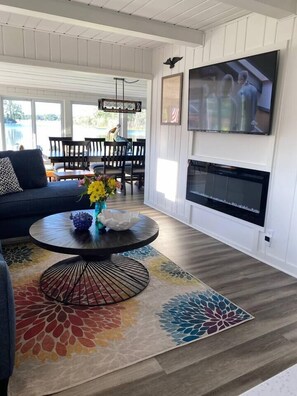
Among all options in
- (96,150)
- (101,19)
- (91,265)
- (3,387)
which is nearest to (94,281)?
(91,265)

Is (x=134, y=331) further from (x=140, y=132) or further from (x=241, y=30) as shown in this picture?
(x=140, y=132)

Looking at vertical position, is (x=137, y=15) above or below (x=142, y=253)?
above

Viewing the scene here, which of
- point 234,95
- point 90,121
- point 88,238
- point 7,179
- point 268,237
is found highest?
point 234,95

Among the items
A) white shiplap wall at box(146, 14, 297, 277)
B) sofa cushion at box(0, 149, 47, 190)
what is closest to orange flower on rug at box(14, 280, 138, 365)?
white shiplap wall at box(146, 14, 297, 277)

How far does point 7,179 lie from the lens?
11.6ft

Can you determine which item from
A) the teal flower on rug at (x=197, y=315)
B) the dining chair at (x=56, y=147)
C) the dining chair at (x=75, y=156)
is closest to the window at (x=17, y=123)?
the dining chair at (x=56, y=147)

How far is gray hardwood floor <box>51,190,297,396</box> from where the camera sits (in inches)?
63.2

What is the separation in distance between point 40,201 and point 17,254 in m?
0.62

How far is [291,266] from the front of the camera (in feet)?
9.62

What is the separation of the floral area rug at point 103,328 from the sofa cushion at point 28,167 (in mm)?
1432

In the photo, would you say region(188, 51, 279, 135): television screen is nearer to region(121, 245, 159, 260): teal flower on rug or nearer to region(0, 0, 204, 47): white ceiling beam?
region(0, 0, 204, 47): white ceiling beam

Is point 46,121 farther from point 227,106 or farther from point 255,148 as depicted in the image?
point 255,148

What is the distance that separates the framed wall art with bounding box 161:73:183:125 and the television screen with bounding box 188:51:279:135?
A: 1.18ft

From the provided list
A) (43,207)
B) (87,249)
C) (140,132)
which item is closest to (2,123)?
(140,132)
